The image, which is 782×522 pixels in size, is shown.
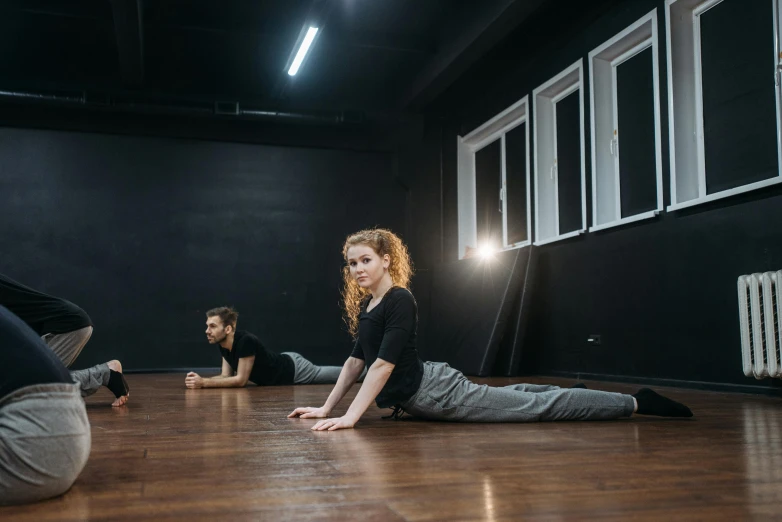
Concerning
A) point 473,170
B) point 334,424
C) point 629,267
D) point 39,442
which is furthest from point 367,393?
point 473,170

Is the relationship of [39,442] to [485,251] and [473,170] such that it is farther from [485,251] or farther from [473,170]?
[473,170]

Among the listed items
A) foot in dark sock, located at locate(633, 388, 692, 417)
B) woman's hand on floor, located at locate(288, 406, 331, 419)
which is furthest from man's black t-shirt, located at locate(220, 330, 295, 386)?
foot in dark sock, located at locate(633, 388, 692, 417)

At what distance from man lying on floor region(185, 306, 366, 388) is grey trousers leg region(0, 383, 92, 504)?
12.6ft

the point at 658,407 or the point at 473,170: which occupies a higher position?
the point at 473,170

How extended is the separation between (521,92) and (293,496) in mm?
6889

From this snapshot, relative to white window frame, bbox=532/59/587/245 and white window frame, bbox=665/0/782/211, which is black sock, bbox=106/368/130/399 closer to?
white window frame, bbox=665/0/782/211

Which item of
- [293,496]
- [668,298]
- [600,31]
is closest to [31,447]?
[293,496]

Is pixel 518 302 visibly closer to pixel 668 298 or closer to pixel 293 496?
pixel 668 298

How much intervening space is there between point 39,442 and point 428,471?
97 cm

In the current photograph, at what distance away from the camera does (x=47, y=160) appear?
8695mm

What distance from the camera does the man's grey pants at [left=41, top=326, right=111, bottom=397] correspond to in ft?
12.4

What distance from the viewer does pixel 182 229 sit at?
29.7 feet

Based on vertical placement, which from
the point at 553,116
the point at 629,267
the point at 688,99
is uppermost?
the point at 553,116

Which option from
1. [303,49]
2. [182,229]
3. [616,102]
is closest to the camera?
[616,102]
